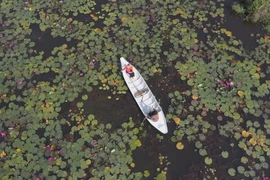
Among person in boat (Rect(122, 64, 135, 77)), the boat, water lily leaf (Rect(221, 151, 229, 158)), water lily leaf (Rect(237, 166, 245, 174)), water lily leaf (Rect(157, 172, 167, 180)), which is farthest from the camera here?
person in boat (Rect(122, 64, 135, 77))

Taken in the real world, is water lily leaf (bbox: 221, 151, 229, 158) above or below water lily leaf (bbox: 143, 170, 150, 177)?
above

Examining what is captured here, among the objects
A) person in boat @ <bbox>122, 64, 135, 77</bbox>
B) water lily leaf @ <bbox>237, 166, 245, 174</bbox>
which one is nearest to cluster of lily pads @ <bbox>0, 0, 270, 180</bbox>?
water lily leaf @ <bbox>237, 166, 245, 174</bbox>

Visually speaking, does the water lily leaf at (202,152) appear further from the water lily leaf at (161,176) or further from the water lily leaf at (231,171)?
the water lily leaf at (161,176)

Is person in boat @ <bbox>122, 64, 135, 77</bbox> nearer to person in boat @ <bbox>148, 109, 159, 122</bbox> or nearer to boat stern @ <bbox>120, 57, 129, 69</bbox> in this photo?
boat stern @ <bbox>120, 57, 129, 69</bbox>

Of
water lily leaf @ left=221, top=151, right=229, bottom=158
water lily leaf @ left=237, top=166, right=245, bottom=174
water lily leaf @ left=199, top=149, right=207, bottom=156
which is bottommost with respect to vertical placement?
water lily leaf @ left=199, top=149, right=207, bottom=156

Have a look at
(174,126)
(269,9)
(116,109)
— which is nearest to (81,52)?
(116,109)

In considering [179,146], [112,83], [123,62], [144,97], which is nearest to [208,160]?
[179,146]

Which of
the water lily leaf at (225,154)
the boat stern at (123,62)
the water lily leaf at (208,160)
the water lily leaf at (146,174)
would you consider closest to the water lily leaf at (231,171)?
the water lily leaf at (225,154)

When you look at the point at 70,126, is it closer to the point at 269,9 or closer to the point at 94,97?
the point at 94,97

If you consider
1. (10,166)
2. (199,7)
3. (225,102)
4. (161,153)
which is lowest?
(10,166)
